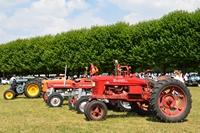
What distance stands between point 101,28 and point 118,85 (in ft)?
89.5

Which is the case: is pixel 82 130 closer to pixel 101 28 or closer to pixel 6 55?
pixel 101 28

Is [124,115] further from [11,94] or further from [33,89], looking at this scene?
[11,94]

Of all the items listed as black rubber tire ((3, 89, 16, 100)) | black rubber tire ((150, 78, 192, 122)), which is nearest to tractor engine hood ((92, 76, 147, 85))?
black rubber tire ((150, 78, 192, 122))

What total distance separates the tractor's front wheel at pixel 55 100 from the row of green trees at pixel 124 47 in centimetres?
1573

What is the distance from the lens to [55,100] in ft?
44.3

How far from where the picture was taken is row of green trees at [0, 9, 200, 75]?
3003 centimetres

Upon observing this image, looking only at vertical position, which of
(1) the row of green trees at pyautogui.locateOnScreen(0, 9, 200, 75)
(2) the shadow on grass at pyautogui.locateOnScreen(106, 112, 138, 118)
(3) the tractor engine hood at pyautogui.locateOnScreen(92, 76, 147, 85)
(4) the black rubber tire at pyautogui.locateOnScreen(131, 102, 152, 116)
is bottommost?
(2) the shadow on grass at pyautogui.locateOnScreen(106, 112, 138, 118)

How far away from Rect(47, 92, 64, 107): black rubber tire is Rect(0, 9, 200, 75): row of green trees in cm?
1573

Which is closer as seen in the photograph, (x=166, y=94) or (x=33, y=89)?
(x=166, y=94)

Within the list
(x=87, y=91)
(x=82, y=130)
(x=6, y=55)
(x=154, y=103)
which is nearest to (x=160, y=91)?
(x=154, y=103)

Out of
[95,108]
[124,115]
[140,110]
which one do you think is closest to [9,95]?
[124,115]

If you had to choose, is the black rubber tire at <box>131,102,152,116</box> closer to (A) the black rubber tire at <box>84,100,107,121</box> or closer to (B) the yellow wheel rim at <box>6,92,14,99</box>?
(A) the black rubber tire at <box>84,100,107,121</box>

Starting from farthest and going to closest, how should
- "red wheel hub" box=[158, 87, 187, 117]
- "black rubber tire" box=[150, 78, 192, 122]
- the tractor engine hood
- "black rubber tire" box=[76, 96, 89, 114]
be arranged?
"black rubber tire" box=[76, 96, 89, 114]
the tractor engine hood
"red wheel hub" box=[158, 87, 187, 117]
"black rubber tire" box=[150, 78, 192, 122]

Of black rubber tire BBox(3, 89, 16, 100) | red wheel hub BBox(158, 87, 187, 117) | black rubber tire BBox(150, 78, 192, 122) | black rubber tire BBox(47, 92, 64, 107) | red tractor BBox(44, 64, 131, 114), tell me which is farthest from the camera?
black rubber tire BBox(3, 89, 16, 100)
